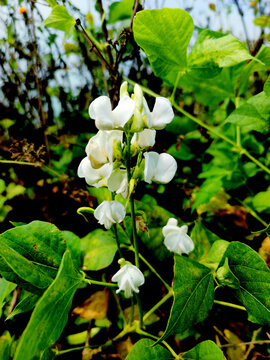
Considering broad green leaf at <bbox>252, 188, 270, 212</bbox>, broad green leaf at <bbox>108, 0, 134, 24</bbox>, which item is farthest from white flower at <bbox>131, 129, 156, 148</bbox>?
broad green leaf at <bbox>108, 0, 134, 24</bbox>

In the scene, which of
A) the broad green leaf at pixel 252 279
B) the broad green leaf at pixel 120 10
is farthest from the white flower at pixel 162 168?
the broad green leaf at pixel 120 10

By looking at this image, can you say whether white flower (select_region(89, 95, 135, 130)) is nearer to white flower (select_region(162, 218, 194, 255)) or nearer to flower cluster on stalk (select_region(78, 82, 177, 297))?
flower cluster on stalk (select_region(78, 82, 177, 297))

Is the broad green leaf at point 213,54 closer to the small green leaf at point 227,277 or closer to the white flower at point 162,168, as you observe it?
the white flower at point 162,168

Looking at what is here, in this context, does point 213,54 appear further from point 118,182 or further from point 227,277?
point 227,277

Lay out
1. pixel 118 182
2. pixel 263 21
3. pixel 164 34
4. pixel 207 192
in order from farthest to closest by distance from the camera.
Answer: pixel 263 21, pixel 207 192, pixel 164 34, pixel 118 182

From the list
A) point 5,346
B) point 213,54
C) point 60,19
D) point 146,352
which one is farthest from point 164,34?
point 5,346

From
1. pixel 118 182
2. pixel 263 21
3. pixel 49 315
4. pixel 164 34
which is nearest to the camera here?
pixel 49 315

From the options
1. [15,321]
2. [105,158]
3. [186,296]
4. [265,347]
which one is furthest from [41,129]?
[265,347]
